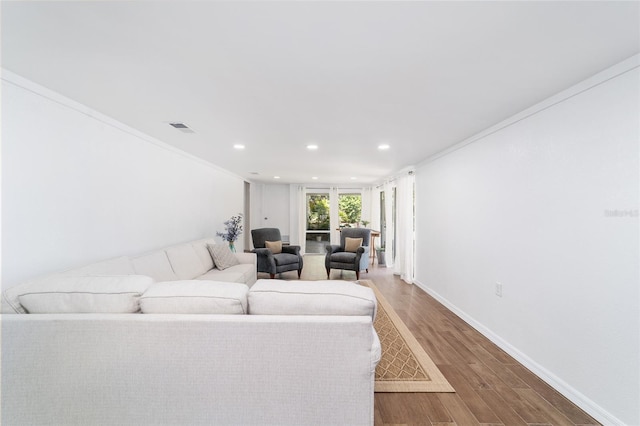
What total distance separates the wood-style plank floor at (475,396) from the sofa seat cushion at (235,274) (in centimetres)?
229

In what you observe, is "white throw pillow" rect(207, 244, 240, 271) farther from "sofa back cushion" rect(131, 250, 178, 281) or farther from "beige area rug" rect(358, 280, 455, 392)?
"beige area rug" rect(358, 280, 455, 392)

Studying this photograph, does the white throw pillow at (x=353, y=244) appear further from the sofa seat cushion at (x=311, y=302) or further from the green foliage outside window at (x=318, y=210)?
the sofa seat cushion at (x=311, y=302)

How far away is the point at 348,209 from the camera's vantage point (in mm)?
8711

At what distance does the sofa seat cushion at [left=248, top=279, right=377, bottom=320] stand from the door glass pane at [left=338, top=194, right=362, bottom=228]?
720 centimetres

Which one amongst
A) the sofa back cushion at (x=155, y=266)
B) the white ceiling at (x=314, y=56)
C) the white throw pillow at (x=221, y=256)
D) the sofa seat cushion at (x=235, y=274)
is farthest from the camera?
the white throw pillow at (x=221, y=256)

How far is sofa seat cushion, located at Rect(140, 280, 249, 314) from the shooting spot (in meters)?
1.42

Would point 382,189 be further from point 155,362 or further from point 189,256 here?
point 155,362

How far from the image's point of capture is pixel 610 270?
5.73 ft

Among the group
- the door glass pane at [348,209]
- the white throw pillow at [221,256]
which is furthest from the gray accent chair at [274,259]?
the door glass pane at [348,209]

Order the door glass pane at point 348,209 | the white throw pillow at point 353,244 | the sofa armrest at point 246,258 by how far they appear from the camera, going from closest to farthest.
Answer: the sofa armrest at point 246,258
the white throw pillow at point 353,244
the door glass pane at point 348,209

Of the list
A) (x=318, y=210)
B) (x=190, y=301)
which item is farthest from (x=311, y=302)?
(x=318, y=210)

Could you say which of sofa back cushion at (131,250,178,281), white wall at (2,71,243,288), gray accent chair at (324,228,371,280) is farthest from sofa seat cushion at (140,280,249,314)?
gray accent chair at (324,228,371,280)

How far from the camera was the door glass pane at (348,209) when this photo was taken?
870cm

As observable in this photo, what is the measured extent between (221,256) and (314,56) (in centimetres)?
340
